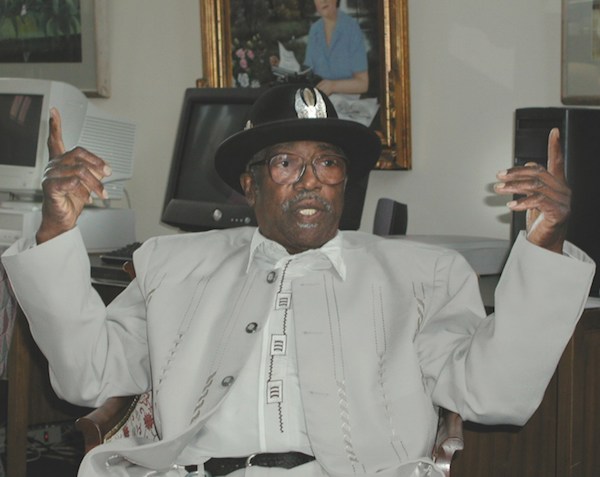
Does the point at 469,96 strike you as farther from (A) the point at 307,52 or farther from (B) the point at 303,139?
(B) the point at 303,139

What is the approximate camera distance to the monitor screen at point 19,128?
2590 mm

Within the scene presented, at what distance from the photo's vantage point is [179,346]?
1.42 m

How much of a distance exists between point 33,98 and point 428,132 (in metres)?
1.44

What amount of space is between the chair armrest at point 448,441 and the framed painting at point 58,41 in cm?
252

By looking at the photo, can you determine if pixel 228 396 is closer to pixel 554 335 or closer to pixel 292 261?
pixel 292 261

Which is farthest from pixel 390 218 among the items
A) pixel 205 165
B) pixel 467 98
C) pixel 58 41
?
pixel 58 41

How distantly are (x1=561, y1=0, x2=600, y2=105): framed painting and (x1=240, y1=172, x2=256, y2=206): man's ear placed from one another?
106cm

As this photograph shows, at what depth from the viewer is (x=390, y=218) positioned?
2113 mm

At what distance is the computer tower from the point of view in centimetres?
157

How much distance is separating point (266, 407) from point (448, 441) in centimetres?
34

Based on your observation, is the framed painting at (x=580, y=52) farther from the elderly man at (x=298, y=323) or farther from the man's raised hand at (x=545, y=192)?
the man's raised hand at (x=545, y=192)

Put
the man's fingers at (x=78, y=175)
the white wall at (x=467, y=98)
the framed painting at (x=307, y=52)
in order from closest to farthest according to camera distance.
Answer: the man's fingers at (x=78, y=175) < the white wall at (x=467, y=98) < the framed painting at (x=307, y=52)

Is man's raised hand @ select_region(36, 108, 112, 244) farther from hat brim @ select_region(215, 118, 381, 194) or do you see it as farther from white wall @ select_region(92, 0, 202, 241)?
white wall @ select_region(92, 0, 202, 241)

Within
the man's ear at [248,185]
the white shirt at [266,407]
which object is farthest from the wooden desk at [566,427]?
the man's ear at [248,185]
